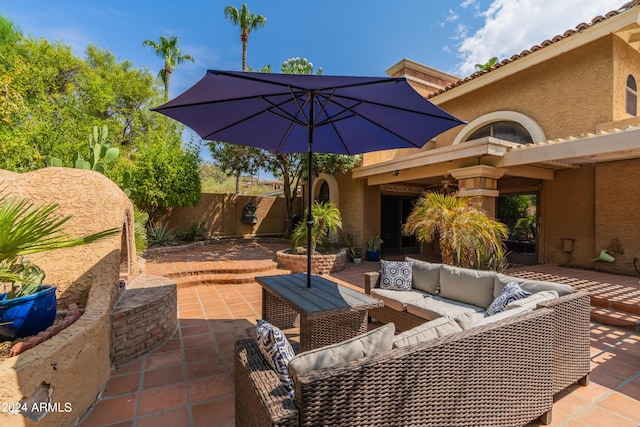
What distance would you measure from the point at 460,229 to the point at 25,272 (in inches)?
231

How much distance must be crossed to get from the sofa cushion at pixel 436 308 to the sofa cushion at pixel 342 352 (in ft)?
6.59

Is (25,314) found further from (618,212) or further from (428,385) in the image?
(618,212)

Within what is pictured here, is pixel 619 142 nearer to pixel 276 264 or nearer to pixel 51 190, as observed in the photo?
pixel 276 264

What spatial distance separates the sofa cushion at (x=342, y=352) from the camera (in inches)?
64.1

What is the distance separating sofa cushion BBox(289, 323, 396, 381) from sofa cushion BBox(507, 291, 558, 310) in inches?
64.2

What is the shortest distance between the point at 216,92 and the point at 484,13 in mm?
9551

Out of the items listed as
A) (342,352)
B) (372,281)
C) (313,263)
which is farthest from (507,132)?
(342,352)

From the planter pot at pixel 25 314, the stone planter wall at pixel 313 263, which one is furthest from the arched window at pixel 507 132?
the planter pot at pixel 25 314

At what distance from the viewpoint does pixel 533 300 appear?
2.85 metres

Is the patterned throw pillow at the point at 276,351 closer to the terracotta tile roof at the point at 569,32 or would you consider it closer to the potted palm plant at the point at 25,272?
the potted palm plant at the point at 25,272

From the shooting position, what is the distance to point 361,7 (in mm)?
8906

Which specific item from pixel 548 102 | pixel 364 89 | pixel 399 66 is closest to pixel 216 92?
pixel 364 89

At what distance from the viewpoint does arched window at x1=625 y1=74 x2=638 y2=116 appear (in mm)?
7148

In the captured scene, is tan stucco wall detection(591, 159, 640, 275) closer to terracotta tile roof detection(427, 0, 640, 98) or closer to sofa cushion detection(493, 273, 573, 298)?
terracotta tile roof detection(427, 0, 640, 98)
